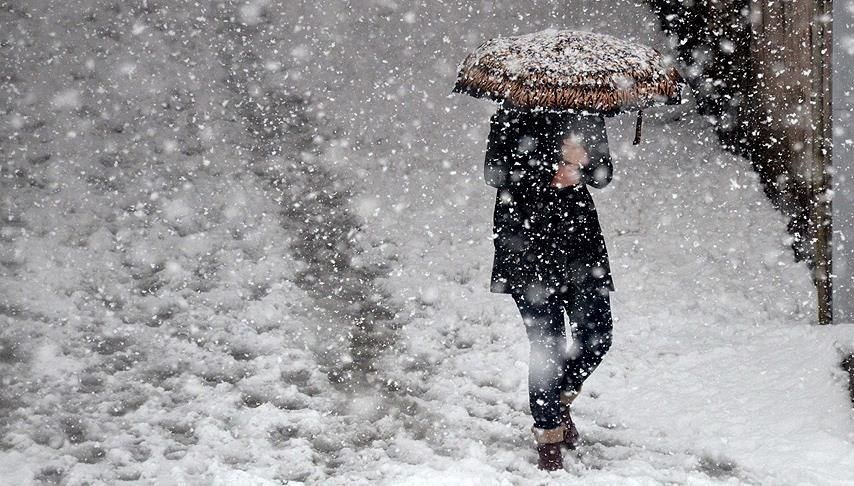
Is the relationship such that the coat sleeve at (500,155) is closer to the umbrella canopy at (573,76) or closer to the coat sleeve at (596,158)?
the umbrella canopy at (573,76)

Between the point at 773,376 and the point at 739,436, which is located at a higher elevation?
the point at 773,376

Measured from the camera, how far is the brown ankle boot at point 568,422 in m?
4.26

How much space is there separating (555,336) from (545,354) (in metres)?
0.10

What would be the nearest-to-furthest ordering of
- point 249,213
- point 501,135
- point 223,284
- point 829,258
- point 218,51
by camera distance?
point 501,135 < point 829,258 < point 223,284 < point 249,213 < point 218,51

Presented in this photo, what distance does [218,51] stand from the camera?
11.0 metres

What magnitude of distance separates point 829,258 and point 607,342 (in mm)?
2678

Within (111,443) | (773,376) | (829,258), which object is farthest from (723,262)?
(111,443)

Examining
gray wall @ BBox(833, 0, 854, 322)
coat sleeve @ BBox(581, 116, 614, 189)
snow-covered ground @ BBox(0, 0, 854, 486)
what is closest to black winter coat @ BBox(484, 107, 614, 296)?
coat sleeve @ BBox(581, 116, 614, 189)

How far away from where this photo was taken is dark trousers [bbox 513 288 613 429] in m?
4.01

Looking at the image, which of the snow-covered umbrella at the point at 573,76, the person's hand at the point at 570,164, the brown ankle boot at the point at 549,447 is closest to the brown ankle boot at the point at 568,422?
the brown ankle boot at the point at 549,447

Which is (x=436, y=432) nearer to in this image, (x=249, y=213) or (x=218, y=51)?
(x=249, y=213)

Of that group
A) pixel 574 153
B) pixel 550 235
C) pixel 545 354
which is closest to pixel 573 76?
pixel 574 153

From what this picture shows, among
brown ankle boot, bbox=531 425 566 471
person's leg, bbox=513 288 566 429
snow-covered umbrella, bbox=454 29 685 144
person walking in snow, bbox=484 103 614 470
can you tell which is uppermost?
snow-covered umbrella, bbox=454 29 685 144

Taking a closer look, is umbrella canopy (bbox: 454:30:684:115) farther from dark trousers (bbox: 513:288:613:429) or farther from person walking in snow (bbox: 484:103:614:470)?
dark trousers (bbox: 513:288:613:429)
